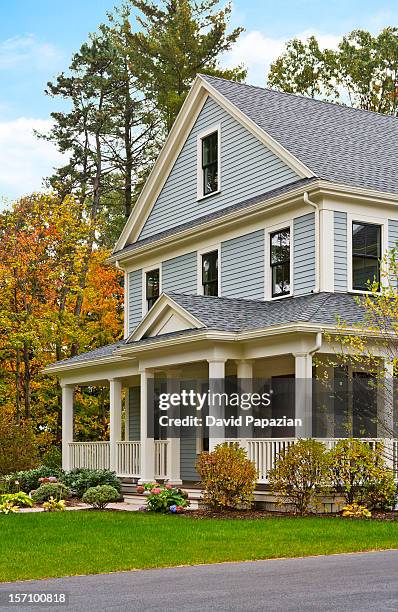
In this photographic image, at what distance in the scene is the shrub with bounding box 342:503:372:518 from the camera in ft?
55.8

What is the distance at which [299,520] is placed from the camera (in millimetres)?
16531

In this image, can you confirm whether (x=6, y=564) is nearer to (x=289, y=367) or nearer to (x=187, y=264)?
(x=289, y=367)

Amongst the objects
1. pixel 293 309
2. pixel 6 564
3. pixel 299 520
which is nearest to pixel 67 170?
pixel 293 309

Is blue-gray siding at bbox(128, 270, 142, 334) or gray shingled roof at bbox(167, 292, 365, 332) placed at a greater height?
blue-gray siding at bbox(128, 270, 142, 334)

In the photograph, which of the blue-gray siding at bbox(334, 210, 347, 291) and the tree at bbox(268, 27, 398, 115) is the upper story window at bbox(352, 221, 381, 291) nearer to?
the blue-gray siding at bbox(334, 210, 347, 291)

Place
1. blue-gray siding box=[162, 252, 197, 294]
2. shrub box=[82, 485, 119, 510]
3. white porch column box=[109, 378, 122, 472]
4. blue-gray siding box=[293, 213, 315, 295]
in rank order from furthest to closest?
blue-gray siding box=[162, 252, 197, 294]
white porch column box=[109, 378, 122, 472]
blue-gray siding box=[293, 213, 315, 295]
shrub box=[82, 485, 119, 510]

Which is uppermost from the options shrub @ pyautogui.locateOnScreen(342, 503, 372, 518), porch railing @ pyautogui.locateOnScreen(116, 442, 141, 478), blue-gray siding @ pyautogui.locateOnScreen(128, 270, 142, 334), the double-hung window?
the double-hung window

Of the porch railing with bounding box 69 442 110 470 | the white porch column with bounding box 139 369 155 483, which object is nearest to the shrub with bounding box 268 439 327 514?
the white porch column with bounding box 139 369 155 483

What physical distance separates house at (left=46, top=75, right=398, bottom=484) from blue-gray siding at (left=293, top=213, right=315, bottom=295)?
4cm

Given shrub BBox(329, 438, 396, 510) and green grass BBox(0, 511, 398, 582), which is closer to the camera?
green grass BBox(0, 511, 398, 582)

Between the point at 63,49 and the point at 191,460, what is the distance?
26096 mm

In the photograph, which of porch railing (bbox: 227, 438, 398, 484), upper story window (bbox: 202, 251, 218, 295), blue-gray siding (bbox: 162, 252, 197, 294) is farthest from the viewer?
blue-gray siding (bbox: 162, 252, 197, 294)

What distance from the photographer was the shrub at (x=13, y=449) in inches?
1019

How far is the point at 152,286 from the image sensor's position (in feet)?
89.1
